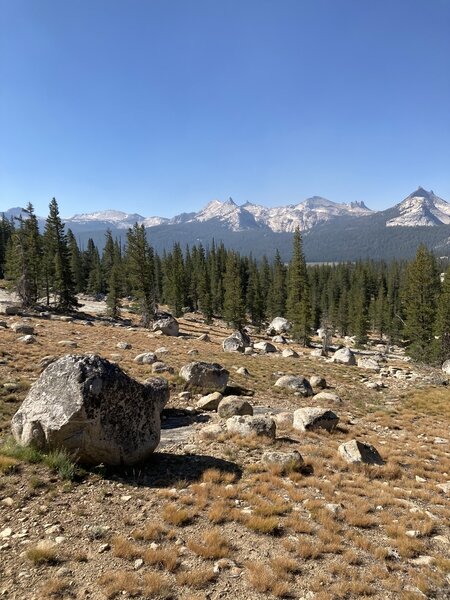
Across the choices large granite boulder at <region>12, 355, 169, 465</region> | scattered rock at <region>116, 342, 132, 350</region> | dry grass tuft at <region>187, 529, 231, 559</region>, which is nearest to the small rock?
large granite boulder at <region>12, 355, 169, 465</region>

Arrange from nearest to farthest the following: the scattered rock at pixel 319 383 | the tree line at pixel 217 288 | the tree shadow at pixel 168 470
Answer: the tree shadow at pixel 168 470, the scattered rock at pixel 319 383, the tree line at pixel 217 288

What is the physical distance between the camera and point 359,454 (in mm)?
12727

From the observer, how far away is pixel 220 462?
11.7m

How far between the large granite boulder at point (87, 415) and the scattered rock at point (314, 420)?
739cm

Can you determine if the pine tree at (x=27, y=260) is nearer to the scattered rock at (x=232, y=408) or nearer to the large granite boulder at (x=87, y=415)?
the scattered rock at (x=232, y=408)

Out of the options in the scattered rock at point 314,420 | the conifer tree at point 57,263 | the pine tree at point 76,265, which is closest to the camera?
the scattered rock at point 314,420

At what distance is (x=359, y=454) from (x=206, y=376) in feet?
33.4

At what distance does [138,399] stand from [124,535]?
4021 millimetres

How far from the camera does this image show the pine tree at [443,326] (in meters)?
49.5

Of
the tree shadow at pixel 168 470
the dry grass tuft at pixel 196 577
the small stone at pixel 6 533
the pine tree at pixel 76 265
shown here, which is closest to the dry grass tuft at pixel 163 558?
the dry grass tuft at pixel 196 577

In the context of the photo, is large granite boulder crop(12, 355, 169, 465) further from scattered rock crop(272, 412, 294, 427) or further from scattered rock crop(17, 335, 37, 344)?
scattered rock crop(17, 335, 37, 344)

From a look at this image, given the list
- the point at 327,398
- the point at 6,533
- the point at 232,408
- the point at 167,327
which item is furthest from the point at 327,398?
the point at 167,327

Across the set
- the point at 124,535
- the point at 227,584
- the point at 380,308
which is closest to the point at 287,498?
the point at 227,584

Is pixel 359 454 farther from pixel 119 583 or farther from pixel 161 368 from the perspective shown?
pixel 161 368
